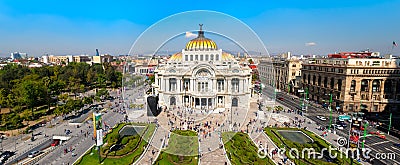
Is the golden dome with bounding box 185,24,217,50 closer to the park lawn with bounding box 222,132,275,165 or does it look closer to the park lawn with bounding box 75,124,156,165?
the park lawn with bounding box 222,132,275,165

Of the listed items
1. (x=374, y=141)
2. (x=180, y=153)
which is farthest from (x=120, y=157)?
(x=374, y=141)

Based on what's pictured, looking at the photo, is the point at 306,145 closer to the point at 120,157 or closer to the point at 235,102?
the point at 235,102

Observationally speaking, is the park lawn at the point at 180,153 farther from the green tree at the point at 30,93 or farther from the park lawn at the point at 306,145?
the green tree at the point at 30,93

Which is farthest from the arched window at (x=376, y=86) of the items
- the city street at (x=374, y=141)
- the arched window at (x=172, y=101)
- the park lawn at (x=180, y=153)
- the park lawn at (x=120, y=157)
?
the park lawn at (x=120, y=157)

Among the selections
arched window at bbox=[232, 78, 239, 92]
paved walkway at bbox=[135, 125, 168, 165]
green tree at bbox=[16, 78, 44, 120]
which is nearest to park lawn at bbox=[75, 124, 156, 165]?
paved walkway at bbox=[135, 125, 168, 165]

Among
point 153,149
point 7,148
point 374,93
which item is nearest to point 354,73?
point 374,93
